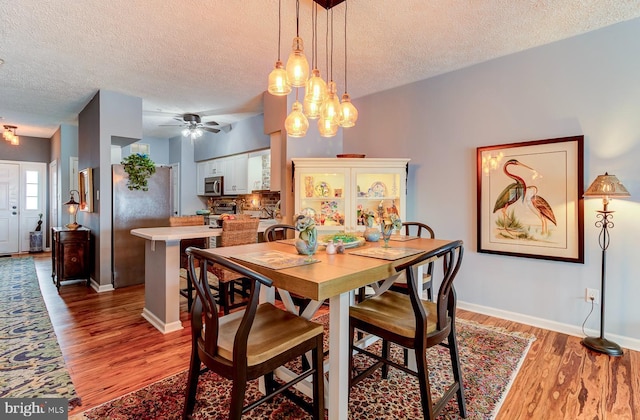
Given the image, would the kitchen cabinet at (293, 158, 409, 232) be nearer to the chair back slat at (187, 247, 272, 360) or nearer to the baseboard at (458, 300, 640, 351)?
the baseboard at (458, 300, 640, 351)

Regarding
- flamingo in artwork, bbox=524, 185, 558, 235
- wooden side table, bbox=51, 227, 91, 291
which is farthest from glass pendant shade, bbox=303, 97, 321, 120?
wooden side table, bbox=51, 227, 91, 291

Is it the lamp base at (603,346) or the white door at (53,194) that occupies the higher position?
the white door at (53,194)

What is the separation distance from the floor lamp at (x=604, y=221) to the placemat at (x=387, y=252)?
63.6 inches

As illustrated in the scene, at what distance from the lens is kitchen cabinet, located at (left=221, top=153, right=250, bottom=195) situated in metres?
5.87

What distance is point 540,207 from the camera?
9.70ft

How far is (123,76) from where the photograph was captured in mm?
3623

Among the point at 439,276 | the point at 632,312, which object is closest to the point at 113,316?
the point at 439,276

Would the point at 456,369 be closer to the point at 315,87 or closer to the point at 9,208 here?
the point at 315,87

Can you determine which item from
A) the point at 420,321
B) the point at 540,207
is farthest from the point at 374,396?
the point at 540,207

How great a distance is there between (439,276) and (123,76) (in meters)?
4.30

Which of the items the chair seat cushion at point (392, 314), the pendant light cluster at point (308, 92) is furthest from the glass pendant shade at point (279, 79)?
the chair seat cushion at point (392, 314)

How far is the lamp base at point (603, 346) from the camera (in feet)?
8.02

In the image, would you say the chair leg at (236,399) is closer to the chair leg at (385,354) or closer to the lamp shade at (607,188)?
the chair leg at (385,354)

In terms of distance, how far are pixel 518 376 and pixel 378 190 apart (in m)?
2.26
